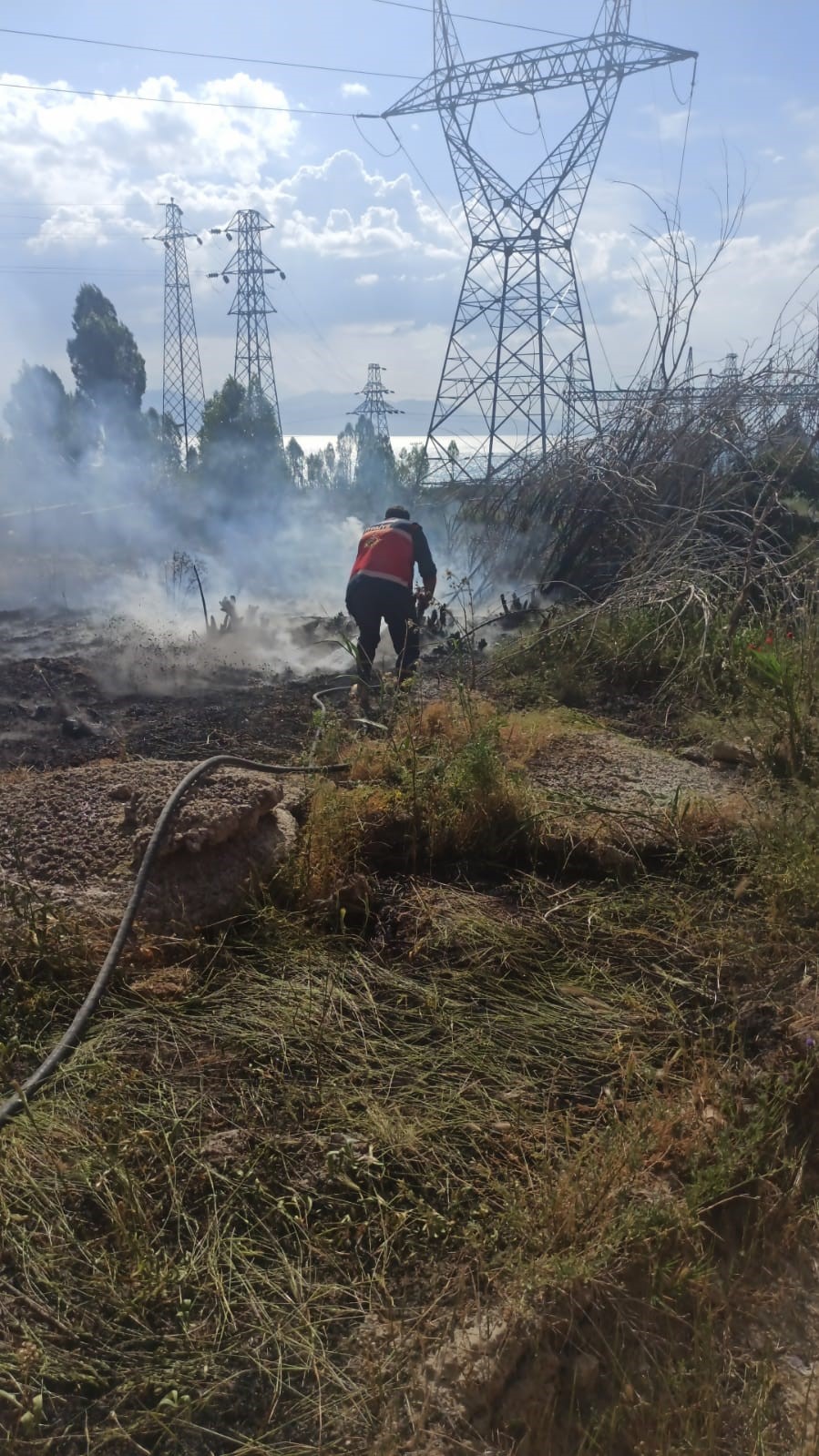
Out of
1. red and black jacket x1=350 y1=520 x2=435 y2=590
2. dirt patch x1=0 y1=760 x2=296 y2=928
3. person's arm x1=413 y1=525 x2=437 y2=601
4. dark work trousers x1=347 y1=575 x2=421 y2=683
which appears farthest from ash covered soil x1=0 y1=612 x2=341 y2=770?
dirt patch x1=0 y1=760 x2=296 y2=928

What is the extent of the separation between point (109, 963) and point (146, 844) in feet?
1.72

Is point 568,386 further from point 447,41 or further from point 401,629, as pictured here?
point 447,41

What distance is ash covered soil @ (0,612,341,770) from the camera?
21.1ft

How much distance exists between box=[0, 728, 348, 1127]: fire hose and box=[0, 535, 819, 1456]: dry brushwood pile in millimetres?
46

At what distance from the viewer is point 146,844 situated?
339 centimetres

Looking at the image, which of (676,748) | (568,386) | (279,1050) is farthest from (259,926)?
(568,386)

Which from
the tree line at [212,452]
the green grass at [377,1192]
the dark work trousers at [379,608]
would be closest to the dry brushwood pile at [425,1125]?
the green grass at [377,1192]

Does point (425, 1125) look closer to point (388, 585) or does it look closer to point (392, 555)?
point (388, 585)

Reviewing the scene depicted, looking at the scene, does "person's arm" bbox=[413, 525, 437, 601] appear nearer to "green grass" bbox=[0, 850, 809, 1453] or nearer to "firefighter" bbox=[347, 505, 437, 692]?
"firefighter" bbox=[347, 505, 437, 692]

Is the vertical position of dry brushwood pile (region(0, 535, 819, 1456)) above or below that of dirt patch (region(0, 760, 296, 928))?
below

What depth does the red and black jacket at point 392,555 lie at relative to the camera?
7.48 m

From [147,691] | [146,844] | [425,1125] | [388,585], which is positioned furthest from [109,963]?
[147,691]

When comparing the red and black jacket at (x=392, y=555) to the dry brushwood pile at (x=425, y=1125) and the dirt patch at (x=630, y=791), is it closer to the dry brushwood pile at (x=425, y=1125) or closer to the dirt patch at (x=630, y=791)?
the dirt patch at (x=630, y=791)

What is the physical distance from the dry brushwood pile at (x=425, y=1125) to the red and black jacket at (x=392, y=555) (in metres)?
3.28
